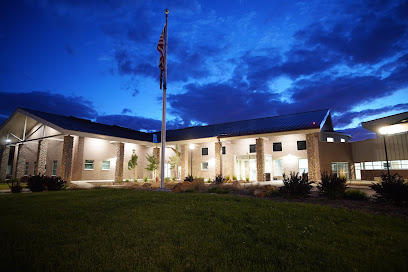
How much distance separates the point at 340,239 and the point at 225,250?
7.68 feet

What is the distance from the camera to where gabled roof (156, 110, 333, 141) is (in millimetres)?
20322

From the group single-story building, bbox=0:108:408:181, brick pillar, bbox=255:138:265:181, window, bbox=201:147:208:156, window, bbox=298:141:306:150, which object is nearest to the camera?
single-story building, bbox=0:108:408:181

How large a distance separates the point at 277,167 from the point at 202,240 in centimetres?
2171

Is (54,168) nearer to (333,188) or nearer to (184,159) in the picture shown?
(184,159)

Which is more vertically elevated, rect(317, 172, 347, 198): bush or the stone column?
the stone column

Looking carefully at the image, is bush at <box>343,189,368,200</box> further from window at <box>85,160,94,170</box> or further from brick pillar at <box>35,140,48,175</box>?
brick pillar at <box>35,140,48,175</box>

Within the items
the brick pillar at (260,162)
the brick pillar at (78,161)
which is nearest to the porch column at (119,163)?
the brick pillar at (78,161)

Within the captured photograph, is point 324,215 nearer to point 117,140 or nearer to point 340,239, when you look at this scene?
point 340,239

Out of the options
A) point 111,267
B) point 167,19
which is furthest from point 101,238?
point 167,19

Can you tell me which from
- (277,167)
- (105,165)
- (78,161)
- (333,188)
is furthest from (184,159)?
(333,188)

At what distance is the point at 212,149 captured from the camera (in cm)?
2784

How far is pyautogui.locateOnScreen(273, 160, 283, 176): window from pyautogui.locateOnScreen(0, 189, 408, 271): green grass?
59.0 feet

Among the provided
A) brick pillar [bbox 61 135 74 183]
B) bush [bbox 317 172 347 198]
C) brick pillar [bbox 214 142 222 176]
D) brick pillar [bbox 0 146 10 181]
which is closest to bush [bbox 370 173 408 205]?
bush [bbox 317 172 347 198]

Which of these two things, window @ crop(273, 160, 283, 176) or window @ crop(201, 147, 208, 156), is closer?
window @ crop(273, 160, 283, 176)
